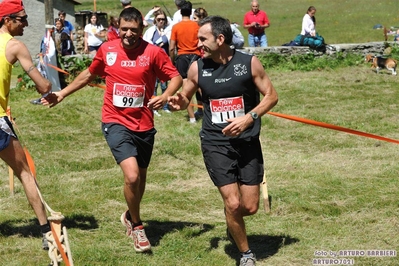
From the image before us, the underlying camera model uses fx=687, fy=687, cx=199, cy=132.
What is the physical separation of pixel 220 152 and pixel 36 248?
2023 millimetres

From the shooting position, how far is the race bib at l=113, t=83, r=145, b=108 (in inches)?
247

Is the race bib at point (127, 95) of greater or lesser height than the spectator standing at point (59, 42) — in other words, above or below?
above

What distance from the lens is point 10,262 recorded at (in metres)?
6.11

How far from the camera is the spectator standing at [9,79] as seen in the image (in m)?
6.02

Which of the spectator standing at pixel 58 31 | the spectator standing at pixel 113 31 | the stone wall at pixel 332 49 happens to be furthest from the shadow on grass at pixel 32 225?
the stone wall at pixel 332 49

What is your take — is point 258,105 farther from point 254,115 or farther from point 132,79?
point 132,79

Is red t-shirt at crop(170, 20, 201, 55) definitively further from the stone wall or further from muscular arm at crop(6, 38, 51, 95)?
muscular arm at crop(6, 38, 51, 95)

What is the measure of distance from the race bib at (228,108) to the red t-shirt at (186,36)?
622cm

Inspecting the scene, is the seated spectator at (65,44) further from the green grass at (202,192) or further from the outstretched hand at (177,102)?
the outstretched hand at (177,102)

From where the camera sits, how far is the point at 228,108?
577cm

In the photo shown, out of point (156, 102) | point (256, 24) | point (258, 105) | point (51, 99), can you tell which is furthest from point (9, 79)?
point (256, 24)

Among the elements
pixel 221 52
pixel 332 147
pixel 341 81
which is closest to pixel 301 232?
pixel 221 52

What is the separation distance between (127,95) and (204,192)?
232 cm

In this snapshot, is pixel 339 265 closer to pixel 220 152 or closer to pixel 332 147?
pixel 220 152
